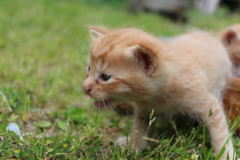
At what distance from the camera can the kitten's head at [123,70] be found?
5.48ft

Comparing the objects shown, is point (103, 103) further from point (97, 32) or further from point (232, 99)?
point (232, 99)

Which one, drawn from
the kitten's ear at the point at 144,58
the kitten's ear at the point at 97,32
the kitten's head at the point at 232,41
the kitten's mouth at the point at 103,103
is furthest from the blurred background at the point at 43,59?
the kitten's head at the point at 232,41

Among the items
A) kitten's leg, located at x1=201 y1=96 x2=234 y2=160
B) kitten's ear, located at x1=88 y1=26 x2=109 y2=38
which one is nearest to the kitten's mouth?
kitten's ear, located at x1=88 y1=26 x2=109 y2=38

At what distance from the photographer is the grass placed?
1.75 meters

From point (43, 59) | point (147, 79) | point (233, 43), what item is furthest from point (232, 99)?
point (43, 59)

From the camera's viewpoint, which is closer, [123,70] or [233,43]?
[123,70]

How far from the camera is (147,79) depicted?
1693mm

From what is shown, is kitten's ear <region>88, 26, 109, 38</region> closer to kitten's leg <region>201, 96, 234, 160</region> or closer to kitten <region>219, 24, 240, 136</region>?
kitten's leg <region>201, 96, 234, 160</region>

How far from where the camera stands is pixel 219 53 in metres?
2.67

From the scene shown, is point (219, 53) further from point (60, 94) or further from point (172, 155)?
point (60, 94)

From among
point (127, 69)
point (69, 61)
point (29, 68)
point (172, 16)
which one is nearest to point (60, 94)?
point (29, 68)

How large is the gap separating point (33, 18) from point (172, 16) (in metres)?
6.62

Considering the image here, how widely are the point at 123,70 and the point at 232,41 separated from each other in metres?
2.41

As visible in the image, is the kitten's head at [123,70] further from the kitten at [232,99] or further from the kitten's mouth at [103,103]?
the kitten at [232,99]
